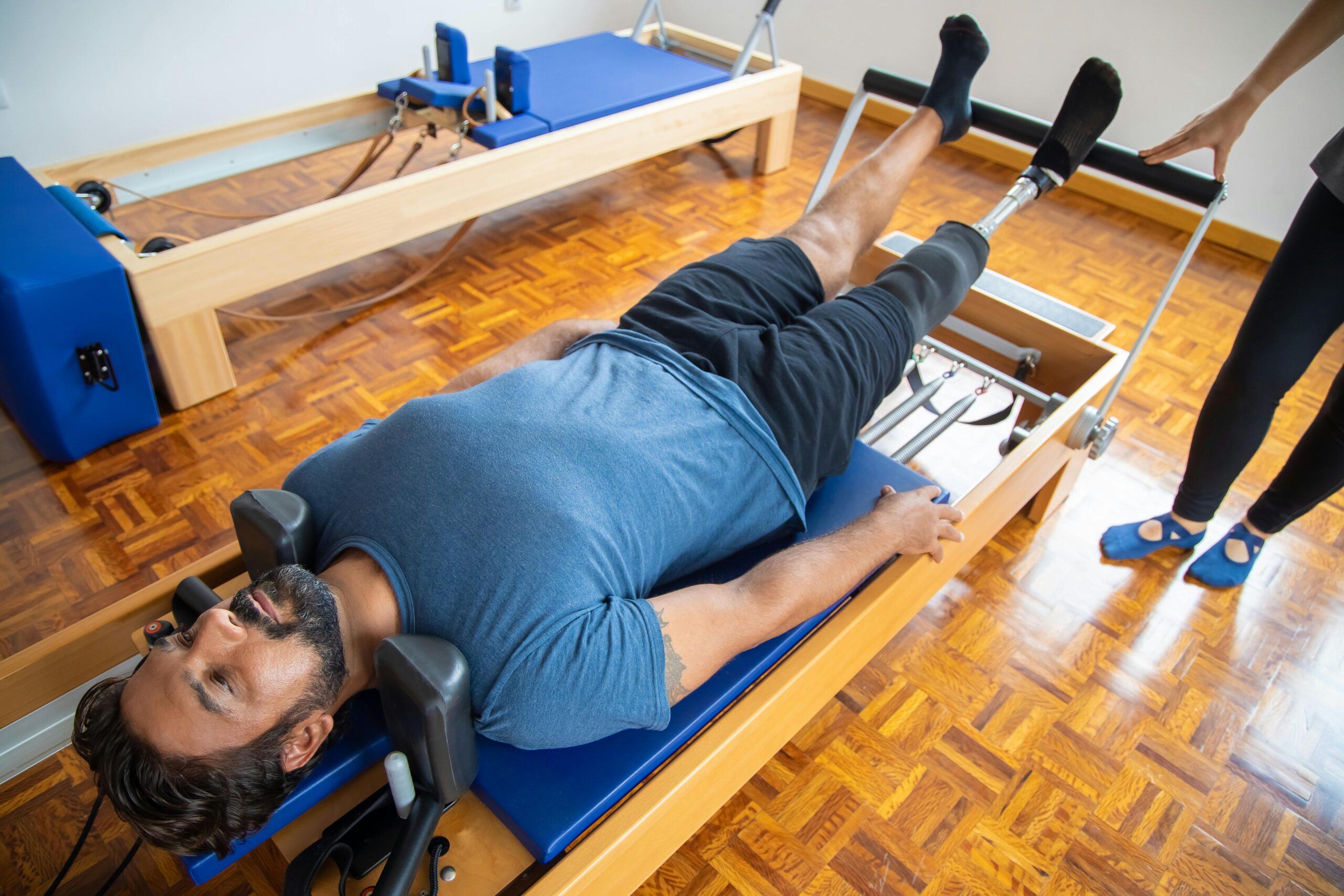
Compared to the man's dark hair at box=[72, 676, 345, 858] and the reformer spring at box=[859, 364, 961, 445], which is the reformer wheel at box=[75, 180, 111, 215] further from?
the reformer spring at box=[859, 364, 961, 445]

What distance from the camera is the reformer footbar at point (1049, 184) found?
70.1 inches

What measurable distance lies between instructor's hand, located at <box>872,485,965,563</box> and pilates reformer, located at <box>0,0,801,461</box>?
1.80m

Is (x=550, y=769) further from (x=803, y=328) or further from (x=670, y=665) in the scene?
(x=803, y=328)

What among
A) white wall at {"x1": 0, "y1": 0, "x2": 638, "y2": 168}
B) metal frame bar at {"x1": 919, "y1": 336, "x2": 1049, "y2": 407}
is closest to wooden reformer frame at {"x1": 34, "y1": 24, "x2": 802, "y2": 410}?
white wall at {"x1": 0, "y1": 0, "x2": 638, "y2": 168}

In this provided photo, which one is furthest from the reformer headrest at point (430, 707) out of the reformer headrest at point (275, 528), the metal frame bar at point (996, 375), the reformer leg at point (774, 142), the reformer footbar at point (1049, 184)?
the reformer leg at point (774, 142)

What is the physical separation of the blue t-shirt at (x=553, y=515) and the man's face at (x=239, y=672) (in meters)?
0.11

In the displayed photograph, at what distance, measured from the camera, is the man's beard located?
109 centimetres

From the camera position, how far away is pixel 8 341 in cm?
200

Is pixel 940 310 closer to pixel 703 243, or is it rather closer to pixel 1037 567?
pixel 1037 567

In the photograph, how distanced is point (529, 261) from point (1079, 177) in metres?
2.49

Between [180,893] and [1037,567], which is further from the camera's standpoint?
[1037,567]

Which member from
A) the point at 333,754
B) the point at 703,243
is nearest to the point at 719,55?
the point at 703,243

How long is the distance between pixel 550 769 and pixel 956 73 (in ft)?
5.80

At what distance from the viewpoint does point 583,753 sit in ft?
4.00
